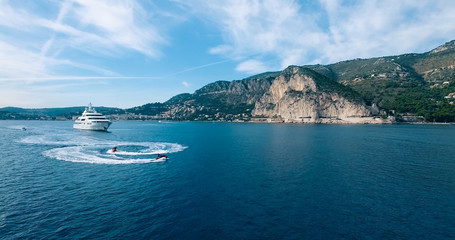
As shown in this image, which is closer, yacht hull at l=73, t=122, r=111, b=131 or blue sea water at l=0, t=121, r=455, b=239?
blue sea water at l=0, t=121, r=455, b=239

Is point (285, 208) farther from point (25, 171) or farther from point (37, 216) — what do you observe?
point (25, 171)

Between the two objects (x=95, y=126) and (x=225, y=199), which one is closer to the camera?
(x=225, y=199)

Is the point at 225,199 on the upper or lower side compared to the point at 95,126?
lower

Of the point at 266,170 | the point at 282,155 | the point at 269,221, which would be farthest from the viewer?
the point at 282,155

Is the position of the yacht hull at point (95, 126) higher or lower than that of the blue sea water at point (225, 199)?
higher

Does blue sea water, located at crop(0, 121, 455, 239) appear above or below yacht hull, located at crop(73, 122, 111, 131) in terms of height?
below

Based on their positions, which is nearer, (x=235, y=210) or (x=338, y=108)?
(x=235, y=210)

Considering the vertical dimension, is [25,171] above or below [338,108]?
below

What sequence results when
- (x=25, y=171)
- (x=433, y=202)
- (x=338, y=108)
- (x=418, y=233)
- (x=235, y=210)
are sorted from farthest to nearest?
(x=338, y=108), (x=25, y=171), (x=433, y=202), (x=235, y=210), (x=418, y=233)

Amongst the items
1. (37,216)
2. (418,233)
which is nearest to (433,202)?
(418,233)

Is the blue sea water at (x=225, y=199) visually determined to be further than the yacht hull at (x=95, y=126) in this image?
No
